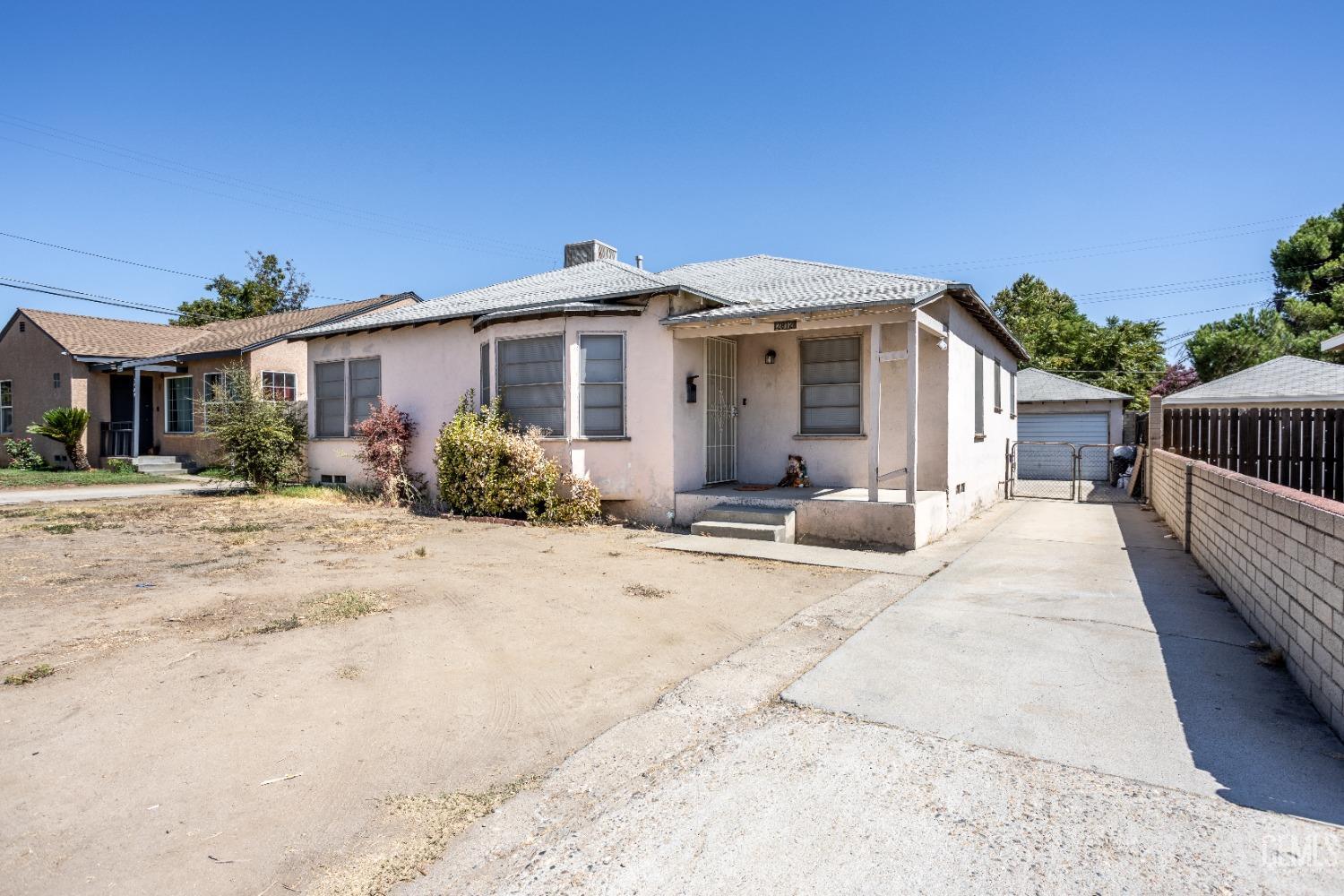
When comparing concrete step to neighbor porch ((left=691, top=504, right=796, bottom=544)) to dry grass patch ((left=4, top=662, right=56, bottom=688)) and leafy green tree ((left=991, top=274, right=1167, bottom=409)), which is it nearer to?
dry grass patch ((left=4, top=662, right=56, bottom=688))

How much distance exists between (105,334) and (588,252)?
1788 cm

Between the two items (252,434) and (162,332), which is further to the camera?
(162,332)

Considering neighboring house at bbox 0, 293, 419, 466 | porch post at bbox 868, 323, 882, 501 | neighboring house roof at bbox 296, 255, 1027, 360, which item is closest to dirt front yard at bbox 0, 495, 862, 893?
porch post at bbox 868, 323, 882, 501

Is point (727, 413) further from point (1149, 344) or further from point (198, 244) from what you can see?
point (198, 244)

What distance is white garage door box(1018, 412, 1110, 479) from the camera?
66.2 feet

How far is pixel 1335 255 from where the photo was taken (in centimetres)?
2784

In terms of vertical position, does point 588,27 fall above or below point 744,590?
above

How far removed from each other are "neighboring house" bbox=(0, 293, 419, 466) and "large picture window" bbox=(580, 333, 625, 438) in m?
11.4

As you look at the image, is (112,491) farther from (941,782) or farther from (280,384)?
(941,782)

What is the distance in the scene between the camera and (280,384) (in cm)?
1809

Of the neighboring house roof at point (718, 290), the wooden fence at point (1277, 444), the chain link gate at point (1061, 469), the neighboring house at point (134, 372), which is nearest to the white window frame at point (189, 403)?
the neighboring house at point (134, 372)

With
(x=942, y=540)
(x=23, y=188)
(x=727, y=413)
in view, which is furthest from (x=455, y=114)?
(x=942, y=540)

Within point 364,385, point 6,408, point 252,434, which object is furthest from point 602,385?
point 6,408

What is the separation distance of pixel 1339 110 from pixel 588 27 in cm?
1601
